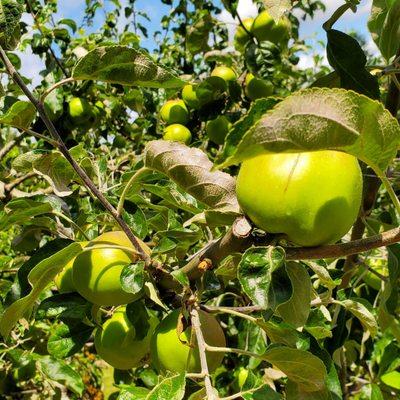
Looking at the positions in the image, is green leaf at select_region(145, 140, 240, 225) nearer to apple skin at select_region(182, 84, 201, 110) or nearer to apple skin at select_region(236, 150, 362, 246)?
apple skin at select_region(236, 150, 362, 246)

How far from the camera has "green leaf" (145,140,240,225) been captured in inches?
28.6

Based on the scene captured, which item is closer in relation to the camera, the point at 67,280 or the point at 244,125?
the point at 244,125

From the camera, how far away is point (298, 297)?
770mm

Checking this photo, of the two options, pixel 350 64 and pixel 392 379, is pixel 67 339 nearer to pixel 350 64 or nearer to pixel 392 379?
pixel 350 64

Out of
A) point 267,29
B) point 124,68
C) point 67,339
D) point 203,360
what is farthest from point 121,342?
point 267,29

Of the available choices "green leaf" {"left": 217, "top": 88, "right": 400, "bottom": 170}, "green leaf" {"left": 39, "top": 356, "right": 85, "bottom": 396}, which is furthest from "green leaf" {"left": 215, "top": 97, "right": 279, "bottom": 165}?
"green leaf" {"left": 39, "top": 356, "right": 85, "bottom": 396}

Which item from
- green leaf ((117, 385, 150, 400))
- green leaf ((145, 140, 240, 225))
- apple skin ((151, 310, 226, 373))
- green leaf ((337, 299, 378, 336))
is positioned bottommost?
green leaf ((337, 299, 378, 336))

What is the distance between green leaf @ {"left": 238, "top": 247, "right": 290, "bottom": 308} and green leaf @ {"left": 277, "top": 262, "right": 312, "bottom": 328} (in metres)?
0.13

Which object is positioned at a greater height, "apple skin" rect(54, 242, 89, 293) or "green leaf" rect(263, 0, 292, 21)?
"green leaf" rect(263, 0, 292, 21)

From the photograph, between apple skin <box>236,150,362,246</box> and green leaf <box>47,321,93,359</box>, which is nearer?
apple skin <box>236,150,362,246</box>

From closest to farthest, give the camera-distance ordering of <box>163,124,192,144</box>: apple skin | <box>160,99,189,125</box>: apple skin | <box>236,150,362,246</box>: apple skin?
<box>236,150,362,246</box>: apple skin, <box>163,124,192,144</box>: apple skin, <box>160,99,189,125</box>: apple skin

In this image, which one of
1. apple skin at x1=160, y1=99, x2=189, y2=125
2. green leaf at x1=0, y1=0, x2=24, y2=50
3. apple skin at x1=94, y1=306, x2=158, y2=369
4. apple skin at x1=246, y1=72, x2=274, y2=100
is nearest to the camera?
green leaf at x1=0, y1=0, x2=24, y2=50

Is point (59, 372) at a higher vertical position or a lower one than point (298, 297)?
lower

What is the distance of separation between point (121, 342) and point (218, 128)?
1.16 metres
